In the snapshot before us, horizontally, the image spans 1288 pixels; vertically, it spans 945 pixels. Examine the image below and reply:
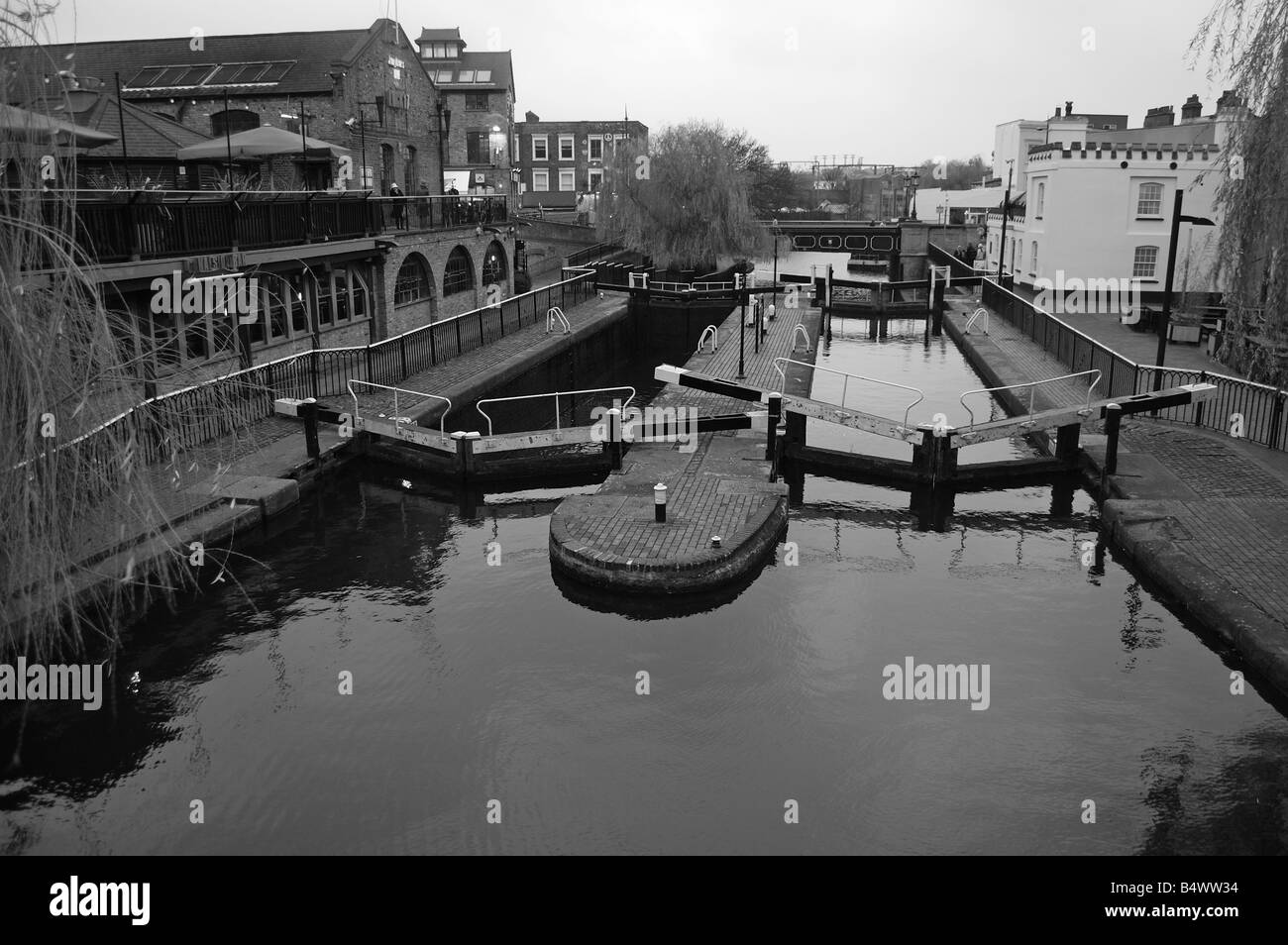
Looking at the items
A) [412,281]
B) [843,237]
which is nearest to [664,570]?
[412,281]

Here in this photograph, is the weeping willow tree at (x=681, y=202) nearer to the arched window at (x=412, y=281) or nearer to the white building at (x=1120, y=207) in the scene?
the white building at (x=1120, y=207)

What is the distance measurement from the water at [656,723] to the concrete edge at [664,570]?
26 cm

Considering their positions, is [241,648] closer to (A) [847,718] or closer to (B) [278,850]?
(B) [278,850]

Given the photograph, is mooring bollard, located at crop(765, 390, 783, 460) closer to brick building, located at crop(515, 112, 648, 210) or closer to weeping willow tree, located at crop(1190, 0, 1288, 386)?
weeping willow tree, located at crop(1190, 0, 1288, 386)

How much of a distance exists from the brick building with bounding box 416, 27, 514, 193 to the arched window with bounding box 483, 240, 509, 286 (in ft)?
33.6

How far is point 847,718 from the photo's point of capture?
951 centimetres

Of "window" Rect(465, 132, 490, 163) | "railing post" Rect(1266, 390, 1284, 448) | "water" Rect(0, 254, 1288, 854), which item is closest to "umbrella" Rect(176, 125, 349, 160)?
"water" Rect(0, 254, 1288, 854)

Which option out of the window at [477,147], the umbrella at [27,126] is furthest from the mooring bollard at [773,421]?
the window at [477,147]

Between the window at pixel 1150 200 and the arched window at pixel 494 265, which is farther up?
the window at pixel 1150 200

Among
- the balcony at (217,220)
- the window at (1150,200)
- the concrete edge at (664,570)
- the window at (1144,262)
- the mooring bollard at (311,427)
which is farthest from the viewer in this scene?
the window at (1144,262)

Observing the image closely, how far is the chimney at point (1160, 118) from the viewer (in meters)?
47.7

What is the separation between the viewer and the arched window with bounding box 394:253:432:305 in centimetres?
2923

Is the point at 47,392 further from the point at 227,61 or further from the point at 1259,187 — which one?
the point at 227,61
